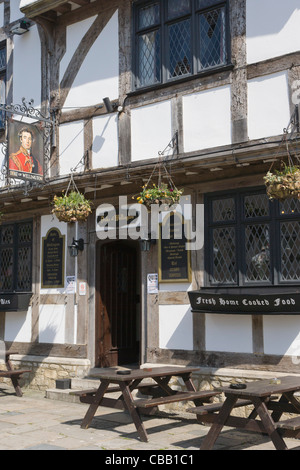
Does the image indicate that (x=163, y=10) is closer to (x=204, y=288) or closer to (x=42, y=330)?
(x=204, y=288)

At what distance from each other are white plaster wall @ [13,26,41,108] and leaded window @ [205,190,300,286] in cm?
445

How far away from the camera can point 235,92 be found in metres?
8.34

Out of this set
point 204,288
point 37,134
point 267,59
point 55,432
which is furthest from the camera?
point 37,134

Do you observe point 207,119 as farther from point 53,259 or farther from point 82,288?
point 53,259

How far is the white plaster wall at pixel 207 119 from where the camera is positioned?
8.41 meters

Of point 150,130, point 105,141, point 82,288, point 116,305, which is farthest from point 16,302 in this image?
point 150,130

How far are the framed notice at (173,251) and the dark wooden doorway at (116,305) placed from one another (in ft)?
5.14

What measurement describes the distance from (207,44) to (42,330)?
5.72 m

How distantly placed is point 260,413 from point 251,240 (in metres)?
3.04

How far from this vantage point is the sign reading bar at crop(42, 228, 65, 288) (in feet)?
35.1

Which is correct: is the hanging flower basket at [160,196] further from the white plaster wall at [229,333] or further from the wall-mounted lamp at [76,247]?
the wall-mounted lamp at [76,247]

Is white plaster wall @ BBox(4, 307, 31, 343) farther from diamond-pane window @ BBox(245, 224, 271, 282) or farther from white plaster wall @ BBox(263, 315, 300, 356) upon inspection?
white plaster wall @ BBox(263, 315, 300, 356)

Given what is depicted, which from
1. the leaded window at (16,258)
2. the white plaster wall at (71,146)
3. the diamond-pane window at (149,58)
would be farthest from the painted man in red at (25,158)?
the diamond-pane window at (149,58)
